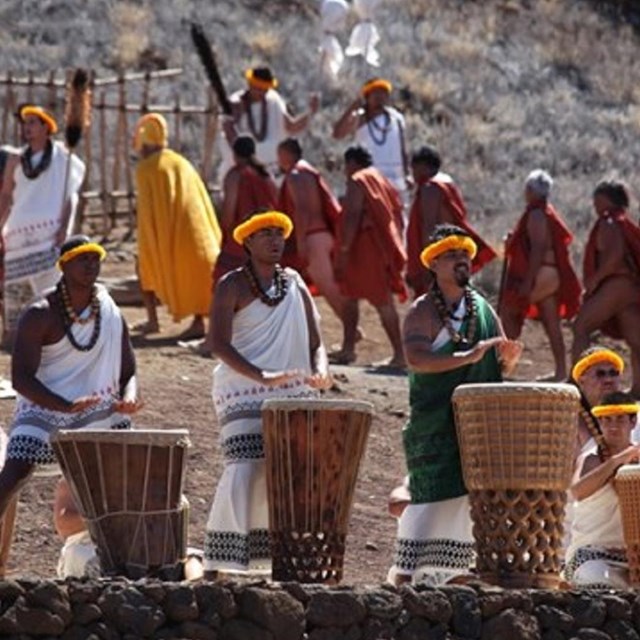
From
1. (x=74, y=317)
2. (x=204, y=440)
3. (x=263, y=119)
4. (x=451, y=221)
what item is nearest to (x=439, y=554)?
(x=74, y=317)

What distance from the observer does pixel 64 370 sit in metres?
13.2

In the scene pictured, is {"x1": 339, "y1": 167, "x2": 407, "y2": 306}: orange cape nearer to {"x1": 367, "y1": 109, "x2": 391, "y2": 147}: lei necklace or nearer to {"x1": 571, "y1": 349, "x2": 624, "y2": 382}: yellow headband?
{"x1": 367, "y1": 109, "x2": 391, "y2": 147}: lei necklace

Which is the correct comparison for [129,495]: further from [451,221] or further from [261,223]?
[451,221]

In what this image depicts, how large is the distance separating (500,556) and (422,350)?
4.26 feet

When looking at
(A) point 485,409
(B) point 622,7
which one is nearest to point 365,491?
(A) point 485,409

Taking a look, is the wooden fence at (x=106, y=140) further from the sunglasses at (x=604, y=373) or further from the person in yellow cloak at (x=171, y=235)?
the sunglasses at (x=604, y=373)

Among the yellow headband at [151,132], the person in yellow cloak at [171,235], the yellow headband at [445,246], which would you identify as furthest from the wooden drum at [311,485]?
the yellow headband at [151,132]

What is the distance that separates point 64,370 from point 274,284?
100cm

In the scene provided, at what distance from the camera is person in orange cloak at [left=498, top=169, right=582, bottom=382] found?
19719 millimetres

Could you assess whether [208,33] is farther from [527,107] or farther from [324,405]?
[324,405]

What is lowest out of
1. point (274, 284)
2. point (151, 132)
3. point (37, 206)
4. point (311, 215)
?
point (274, 284)

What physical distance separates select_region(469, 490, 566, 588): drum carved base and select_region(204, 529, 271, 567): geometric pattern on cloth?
1.49 meters

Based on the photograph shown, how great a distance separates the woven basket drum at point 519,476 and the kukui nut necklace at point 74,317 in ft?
6.28

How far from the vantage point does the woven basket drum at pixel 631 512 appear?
1227 centimetres
